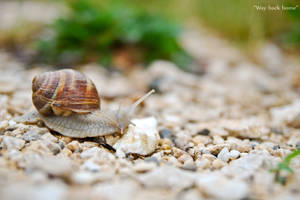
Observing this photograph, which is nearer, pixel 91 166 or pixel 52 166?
pixel 52 166

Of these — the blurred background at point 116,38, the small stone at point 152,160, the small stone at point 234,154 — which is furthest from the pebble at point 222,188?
the blurred background at point 116,38

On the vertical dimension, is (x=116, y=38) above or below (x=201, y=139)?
above

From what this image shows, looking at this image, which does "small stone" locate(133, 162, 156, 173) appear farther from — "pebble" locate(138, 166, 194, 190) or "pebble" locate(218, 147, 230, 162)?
"pebble" locate(218, 147, 230, 162)

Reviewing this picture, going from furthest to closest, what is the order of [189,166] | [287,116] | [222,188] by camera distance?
[287,116], [189,166], [222,188]

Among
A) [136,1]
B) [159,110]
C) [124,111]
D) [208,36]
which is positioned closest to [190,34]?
[208,36]

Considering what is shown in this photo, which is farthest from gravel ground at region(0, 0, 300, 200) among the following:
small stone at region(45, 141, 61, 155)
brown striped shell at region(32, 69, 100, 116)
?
brown striped shell at region(32, 69, 100, 116)

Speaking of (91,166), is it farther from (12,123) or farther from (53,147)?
(12,123)

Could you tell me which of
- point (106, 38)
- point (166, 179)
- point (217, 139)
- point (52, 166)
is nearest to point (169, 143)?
point (217, 139)
